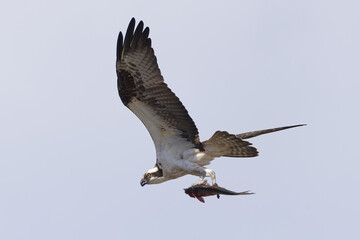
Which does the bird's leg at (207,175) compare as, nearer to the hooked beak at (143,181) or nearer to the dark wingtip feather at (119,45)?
the hooked beak at (143,181)

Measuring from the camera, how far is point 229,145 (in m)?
10.1

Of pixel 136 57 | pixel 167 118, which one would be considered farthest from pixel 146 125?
pixel 136 57

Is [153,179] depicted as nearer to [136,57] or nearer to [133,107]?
[133,107]

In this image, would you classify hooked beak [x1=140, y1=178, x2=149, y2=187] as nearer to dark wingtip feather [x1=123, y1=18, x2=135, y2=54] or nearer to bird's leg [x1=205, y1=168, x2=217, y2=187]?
bird's leg [x1=205, y1=168, x2=217, y2=187]

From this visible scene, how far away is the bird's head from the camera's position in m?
10.4

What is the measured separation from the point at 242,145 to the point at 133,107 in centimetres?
171

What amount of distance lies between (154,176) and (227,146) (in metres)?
1.25

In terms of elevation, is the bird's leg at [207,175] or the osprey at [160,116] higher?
the osprey at [160,116]

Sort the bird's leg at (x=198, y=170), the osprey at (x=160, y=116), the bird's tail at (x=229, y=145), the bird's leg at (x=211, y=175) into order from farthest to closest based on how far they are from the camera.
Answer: the osprey at (x=160, y=116)
the bird's tail at (x=229, y=145)
the bird's leg at (x=198, y=170)
the bird's leg at (x=211, y=175)

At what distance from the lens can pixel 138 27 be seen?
10.4m

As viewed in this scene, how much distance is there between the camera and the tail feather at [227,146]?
32.5 feet

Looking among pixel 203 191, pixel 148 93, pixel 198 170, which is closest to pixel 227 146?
pixel 198 170

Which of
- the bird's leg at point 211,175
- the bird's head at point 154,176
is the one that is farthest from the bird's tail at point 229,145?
the bird's head at point 154,176

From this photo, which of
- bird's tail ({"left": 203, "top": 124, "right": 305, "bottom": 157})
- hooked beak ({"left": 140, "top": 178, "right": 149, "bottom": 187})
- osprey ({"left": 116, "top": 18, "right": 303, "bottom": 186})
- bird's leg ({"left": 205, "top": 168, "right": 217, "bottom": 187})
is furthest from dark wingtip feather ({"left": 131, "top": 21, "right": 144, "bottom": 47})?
bird's leg ({"left": 205, "top": 168, "right": 217, "bottom": 187})
